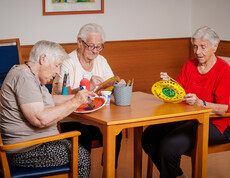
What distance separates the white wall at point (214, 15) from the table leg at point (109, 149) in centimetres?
275

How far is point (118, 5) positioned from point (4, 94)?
2.82 m

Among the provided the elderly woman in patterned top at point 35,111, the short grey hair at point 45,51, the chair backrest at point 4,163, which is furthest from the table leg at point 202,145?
the chair backrest at point 4,163

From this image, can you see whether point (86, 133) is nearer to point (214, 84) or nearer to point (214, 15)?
point (214, 84)

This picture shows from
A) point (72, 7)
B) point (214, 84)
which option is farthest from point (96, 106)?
point (72, 7)

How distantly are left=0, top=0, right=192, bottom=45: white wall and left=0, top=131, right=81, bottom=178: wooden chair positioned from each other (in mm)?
2292

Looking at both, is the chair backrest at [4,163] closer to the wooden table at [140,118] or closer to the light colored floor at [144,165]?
the wooden table at [140,118]

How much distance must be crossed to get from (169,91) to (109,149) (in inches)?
24.9

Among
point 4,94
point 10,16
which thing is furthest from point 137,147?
point 10,16

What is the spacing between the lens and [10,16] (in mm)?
3992

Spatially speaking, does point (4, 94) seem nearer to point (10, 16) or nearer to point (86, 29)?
point (86, 29)

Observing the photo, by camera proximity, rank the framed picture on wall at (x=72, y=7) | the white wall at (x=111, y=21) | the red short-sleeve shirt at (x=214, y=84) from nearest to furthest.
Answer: the red short-sleeve shirt at (x=214, y=84)
the white wall at (x=111, y=21)
the framed picture on wall at (x=72, y=7)

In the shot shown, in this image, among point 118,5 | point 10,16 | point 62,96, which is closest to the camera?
point 62,96

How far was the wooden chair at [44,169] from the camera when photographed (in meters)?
1.93

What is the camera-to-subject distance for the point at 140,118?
6.93 feet
